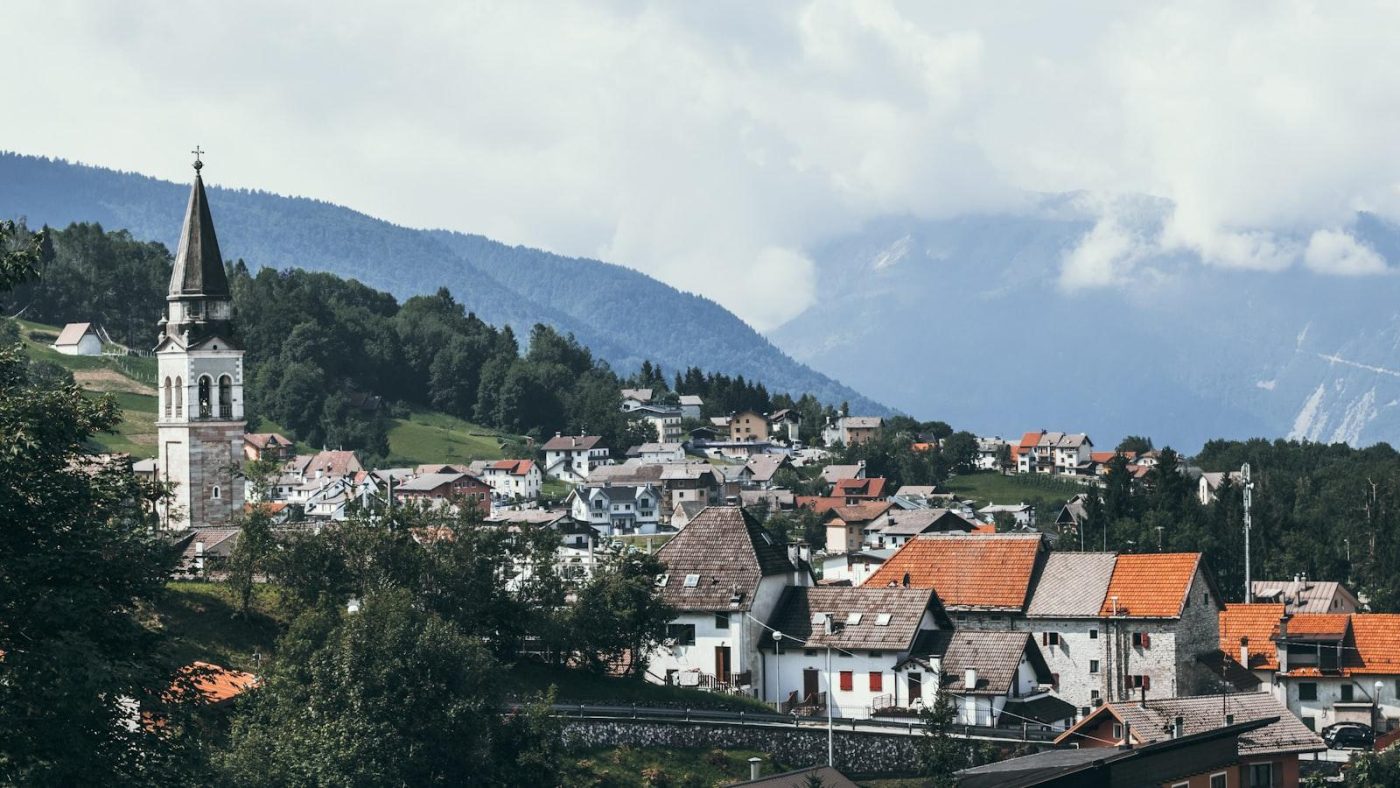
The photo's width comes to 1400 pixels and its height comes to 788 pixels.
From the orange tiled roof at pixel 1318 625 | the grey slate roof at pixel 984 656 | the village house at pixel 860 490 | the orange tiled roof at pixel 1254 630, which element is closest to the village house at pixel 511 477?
the village house at pixel 860 490

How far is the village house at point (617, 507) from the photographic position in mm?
178250

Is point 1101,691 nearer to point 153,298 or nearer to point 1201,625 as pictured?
point 1201,625

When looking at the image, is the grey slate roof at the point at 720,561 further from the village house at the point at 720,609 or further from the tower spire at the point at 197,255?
the tower spire at the point at 197,255

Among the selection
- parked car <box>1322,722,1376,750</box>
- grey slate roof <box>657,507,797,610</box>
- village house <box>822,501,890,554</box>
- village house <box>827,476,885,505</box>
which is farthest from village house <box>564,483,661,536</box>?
parked car <box>1322,722,1376,750</box>

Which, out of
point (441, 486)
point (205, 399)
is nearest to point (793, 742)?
point (205, 399)

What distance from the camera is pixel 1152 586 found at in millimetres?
69562

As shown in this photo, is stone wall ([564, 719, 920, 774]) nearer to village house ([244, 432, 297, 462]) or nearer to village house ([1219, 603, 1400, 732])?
village house ([1219, 603, 1400, 732])

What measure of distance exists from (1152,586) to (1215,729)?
18832 mm

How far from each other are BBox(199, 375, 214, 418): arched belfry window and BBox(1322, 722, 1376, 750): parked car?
4305 centimetres

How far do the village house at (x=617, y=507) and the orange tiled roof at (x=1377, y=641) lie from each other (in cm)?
10364

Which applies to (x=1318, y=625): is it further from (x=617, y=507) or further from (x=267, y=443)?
(x=267, y=443)

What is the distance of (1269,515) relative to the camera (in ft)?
411

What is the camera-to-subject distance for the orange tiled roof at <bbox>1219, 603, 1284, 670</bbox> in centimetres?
7544

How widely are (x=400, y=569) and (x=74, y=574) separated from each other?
3086cm
